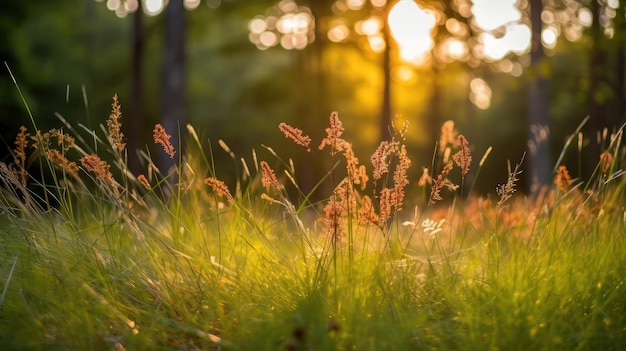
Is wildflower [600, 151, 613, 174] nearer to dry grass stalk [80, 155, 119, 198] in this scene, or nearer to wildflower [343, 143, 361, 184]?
wildflower [343, 143, 361, 184]

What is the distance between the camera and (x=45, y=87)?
18484mm

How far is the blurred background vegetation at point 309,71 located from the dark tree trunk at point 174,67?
0.02 meters

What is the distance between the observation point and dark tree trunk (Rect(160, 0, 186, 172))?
10500 millimetres

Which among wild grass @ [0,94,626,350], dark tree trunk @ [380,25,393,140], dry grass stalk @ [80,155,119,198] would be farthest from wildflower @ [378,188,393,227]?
dark tree trunk @ [380,25,393,140]

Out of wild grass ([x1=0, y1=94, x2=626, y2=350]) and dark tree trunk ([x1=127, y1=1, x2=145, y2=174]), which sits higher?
wild grass ([x1=0, y1=94, x2=626, y2=350])

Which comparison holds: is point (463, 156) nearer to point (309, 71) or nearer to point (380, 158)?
point (380, 158)

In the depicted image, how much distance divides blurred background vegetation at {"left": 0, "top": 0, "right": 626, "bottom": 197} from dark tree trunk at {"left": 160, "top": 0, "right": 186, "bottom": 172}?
0.07 feet

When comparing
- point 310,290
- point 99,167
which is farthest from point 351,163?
point 99,167

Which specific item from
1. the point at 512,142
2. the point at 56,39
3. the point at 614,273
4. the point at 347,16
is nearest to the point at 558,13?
the point at 347,16

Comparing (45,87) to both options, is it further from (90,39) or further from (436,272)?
(436,272)

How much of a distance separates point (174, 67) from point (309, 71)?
693 cm

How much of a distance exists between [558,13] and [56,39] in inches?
530

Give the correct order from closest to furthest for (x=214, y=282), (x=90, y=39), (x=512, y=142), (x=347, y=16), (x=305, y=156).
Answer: (x=214, y=282), (x=347, y=16), (x=305, y=156), (x=90, y=39), (x=512, y=142)

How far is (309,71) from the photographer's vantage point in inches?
674
